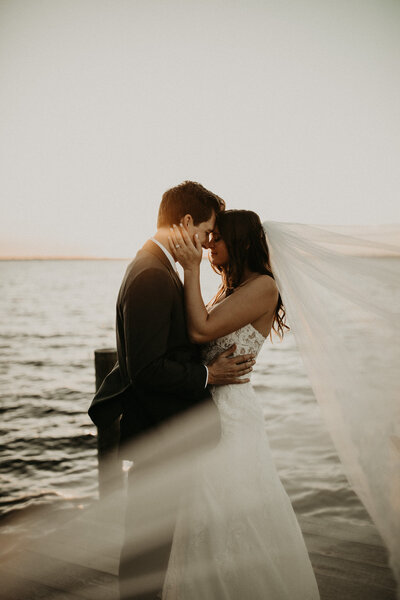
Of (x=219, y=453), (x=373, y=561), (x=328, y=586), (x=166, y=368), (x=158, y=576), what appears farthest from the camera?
(x=373, y=561)

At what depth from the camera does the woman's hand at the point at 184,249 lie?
8.31 ft

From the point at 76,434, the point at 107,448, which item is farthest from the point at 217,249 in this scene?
the point at 76,434

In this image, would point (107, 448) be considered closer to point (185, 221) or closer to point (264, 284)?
point (264, 284)

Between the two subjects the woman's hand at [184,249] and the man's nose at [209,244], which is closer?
the woman's hand at [184,249]

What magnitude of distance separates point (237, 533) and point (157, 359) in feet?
3.53

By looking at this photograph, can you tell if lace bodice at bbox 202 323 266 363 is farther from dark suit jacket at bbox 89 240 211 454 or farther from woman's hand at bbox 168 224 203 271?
woman's hand at bbox 168 224 203 271

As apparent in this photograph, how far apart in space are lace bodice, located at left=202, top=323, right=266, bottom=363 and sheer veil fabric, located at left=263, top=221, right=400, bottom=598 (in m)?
0.25

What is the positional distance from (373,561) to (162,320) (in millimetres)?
2583

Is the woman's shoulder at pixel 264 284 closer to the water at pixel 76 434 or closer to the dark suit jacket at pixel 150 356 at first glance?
the dark suit jacket at pixel 150 356

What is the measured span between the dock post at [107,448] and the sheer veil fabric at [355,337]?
7.29 ft

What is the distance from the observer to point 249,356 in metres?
2.71

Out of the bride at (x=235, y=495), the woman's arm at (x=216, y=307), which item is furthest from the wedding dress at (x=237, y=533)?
the woman's arm at (x=216, y=307)

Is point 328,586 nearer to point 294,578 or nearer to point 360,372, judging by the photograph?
point 294,578

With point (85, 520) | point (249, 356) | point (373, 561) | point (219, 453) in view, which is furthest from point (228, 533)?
point (85, 520)
